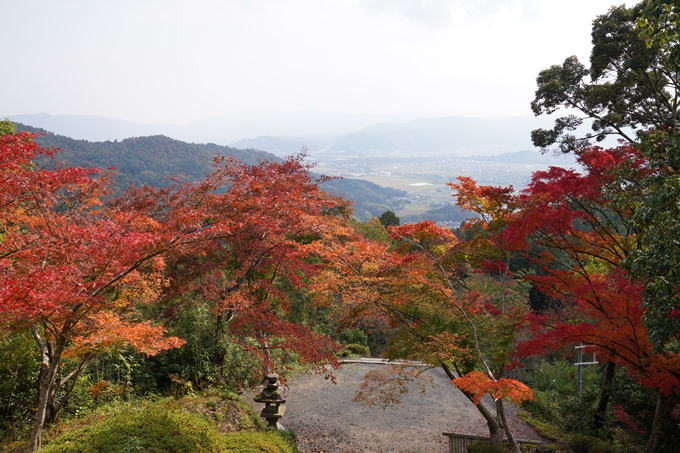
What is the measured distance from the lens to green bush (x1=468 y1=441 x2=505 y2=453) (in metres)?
7.25

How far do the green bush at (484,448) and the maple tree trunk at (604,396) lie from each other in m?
3.65

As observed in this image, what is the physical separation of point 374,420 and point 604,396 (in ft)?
17.4

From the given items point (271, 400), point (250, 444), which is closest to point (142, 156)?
point (271, 400)

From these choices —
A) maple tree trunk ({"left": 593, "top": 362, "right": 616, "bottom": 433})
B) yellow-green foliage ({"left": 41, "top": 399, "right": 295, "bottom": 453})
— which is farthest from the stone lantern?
maple tree trunk ({"left": 593, "top": 362, "right": 616, "bottom": 433})

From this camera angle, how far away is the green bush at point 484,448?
23.8ft

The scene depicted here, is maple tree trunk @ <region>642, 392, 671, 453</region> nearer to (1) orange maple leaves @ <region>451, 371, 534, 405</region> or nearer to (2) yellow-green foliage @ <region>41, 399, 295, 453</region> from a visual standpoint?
(1) orange maple leaves @ <region>451, 371, 534, 405</region>

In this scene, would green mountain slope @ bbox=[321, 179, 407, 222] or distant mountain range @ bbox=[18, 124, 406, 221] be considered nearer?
distant mountain range @ bbox=[18, 124, 406, 221]

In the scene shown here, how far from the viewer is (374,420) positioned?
34.0 ft

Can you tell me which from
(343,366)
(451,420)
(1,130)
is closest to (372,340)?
(343,366)

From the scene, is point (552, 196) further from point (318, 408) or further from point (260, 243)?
point (318, 408)

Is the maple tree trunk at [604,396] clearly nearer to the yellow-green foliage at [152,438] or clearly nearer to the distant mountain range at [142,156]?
the yellow-green foliage at [152,438]

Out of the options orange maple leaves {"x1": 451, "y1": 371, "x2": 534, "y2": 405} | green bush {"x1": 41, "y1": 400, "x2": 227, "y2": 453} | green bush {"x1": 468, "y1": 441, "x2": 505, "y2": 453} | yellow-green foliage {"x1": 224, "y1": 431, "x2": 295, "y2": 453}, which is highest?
green bush {"x1": 41, "y1": 400, "x2": 227, "y2": 453}

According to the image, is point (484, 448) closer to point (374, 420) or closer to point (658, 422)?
point (658, 422)

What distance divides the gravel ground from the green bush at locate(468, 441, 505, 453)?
4.77 ft
